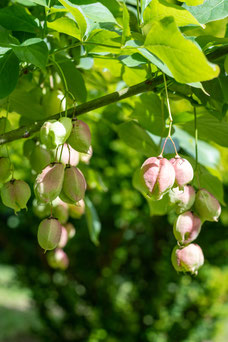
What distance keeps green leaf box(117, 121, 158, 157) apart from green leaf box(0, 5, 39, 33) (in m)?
0.33

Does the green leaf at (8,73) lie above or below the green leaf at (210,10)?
below

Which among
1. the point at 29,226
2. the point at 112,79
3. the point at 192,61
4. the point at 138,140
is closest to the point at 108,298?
the point at 29,226

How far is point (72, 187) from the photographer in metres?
0.60

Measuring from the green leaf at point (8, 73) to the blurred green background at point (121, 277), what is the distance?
2277 millimetres

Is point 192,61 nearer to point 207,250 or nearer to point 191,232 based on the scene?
point 191,232

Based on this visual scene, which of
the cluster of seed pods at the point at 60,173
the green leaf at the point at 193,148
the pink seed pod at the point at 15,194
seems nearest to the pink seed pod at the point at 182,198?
the cluster of seed pods at the point at 60,173

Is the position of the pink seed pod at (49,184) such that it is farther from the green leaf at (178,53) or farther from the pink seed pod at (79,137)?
the green leaf at (178,53)

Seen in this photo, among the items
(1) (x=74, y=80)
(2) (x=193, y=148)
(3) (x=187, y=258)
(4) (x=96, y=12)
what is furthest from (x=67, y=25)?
(2) (x=193, y=148)

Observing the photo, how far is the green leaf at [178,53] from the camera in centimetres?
47

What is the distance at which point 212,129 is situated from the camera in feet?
2.76

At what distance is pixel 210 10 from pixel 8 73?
0.30 meters

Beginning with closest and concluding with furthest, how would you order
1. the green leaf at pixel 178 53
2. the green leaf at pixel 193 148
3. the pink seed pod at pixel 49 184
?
the green leaf at pixel 178 53 < the pink seed pod at pixel 49 184 < the green leaf at pixel 193 148

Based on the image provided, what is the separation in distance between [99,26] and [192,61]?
0.61ft

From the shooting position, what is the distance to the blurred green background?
3.10 metres
